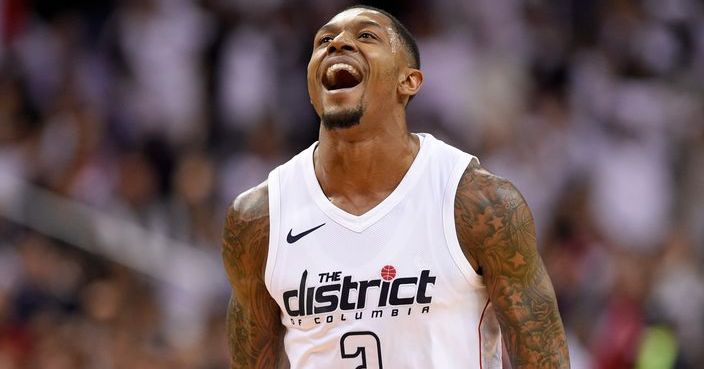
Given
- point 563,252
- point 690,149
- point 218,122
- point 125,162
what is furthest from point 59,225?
point 690,149

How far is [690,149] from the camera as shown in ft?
35.7

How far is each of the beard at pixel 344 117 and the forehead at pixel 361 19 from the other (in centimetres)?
34

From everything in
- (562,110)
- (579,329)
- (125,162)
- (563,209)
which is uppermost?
(125,162)

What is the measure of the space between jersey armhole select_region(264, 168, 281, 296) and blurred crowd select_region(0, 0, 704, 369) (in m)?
4.32

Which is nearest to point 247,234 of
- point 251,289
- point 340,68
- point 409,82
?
point 251,289

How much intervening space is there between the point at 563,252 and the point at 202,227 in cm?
280

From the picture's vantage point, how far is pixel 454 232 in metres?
4.74

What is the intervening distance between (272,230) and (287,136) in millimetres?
6043

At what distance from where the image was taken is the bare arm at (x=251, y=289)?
198 inches

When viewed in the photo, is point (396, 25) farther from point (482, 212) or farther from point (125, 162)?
point (125, 162)

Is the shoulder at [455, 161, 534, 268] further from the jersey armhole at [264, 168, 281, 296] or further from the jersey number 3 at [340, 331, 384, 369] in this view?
the jersey armhole at [264, 168, 281, 296]

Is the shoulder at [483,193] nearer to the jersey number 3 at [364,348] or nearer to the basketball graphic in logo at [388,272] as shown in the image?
the basketball graphic in logo at [388,272]

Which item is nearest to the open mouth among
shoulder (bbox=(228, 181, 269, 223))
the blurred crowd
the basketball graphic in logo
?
shoulder (bbox=(228, 181, 269, 223))

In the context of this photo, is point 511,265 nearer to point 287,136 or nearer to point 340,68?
point 340,68
